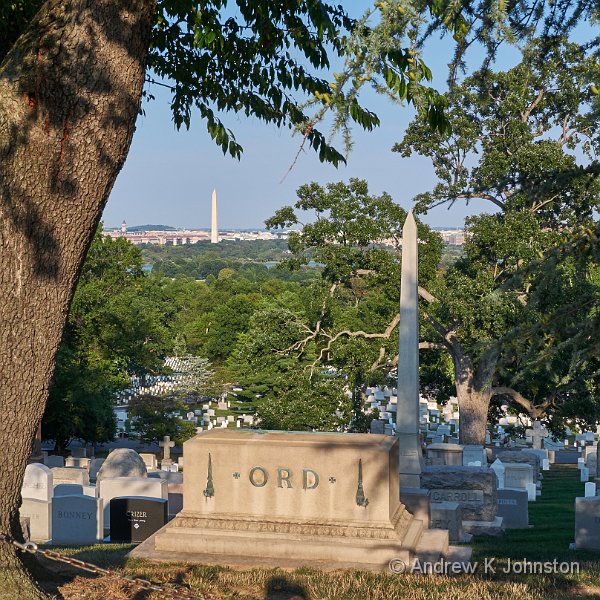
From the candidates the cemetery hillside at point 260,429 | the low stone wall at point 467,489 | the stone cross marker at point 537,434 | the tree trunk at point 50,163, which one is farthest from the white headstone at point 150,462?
the tree trunk at point 50,163

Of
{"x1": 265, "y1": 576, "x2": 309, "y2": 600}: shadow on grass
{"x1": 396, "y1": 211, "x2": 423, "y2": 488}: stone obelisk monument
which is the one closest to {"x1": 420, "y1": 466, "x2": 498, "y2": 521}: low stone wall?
{"x1": 396, "y1": 211, "x2": 423, "y2": 488}: stone obelisk monument

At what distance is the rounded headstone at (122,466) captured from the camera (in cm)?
1792

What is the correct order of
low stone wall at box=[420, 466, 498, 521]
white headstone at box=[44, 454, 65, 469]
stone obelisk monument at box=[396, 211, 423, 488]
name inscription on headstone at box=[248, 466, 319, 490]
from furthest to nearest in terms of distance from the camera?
1. white headstone at box=[44, 454, 65, 469]
2. low stone wall at box=[420, 466, 498, 521]
3. stone obelisk monument at box=[396, 211, 423, 488]
4. name inscription on headstone at box=[248, 466, 319, 490]

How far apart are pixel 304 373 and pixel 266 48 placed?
17.3 metres

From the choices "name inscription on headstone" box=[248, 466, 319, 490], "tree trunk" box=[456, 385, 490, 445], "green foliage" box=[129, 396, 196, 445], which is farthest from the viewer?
"green foliage" box=[129, 396, 196, 445]

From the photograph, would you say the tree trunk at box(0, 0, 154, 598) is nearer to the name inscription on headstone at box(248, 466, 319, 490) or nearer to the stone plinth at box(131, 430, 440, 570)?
the stone plinth at box(131, 430, 440, 570)

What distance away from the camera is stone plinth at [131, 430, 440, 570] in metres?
8.87

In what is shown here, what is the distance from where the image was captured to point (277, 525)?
30.1 feet

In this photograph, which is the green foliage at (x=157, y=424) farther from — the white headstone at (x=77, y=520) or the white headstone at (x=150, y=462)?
the white headstone at (x=77, y=520)

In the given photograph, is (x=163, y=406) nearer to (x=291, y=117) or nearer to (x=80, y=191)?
(x=291, y=117)

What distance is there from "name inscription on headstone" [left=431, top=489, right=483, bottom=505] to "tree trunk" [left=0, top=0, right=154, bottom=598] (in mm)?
10909

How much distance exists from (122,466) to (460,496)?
6780 millimetres

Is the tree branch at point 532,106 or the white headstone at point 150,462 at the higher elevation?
the tree branch at point 532,106

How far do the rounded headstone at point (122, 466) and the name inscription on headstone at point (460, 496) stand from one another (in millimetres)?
6059
